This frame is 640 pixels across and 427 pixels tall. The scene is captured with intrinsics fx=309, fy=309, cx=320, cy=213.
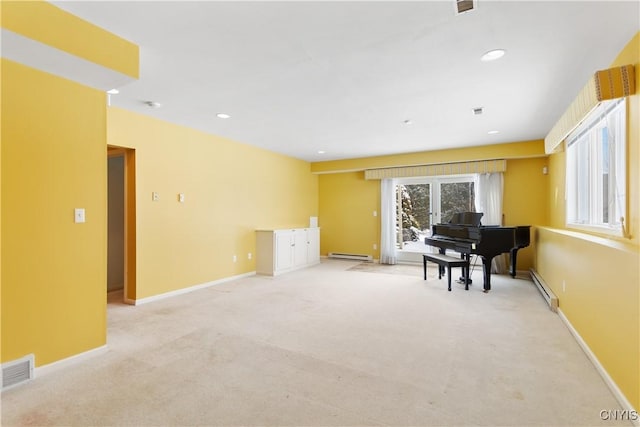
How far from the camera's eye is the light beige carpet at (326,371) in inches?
68.4

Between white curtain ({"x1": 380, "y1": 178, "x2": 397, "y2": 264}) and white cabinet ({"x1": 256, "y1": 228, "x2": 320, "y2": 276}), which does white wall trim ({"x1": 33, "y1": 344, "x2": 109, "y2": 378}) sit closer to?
white cabinet ({"x1": 256, "y1": 228, "x2": 320, "y2": 276})

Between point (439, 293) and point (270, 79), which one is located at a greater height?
point (270, 79)

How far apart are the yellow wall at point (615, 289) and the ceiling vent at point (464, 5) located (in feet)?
4.18

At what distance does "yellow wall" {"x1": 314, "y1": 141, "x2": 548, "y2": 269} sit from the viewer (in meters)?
5.68

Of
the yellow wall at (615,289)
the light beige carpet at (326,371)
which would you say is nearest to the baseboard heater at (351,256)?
the light beige carpet at (326,371)

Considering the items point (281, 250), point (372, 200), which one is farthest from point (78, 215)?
point (372, 200)

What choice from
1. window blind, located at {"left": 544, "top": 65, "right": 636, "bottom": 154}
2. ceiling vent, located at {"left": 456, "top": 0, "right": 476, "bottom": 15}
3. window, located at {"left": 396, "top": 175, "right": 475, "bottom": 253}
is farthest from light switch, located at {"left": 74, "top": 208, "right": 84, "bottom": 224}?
window, located at {"left": 396, "top": 175, "right": 475, "bottom": 253}

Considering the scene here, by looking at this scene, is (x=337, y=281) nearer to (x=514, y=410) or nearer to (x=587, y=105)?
(x=514, y=410)

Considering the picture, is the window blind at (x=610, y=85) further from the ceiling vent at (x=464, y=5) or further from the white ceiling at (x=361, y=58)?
the ceiling vent at (x=464, y=5)

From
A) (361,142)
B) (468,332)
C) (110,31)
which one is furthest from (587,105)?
(110,31)

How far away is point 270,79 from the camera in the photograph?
294cm

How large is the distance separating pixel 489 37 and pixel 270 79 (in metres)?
1.83

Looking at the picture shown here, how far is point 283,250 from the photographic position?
5883mm

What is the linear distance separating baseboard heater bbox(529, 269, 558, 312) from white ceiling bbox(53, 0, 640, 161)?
2.27m
